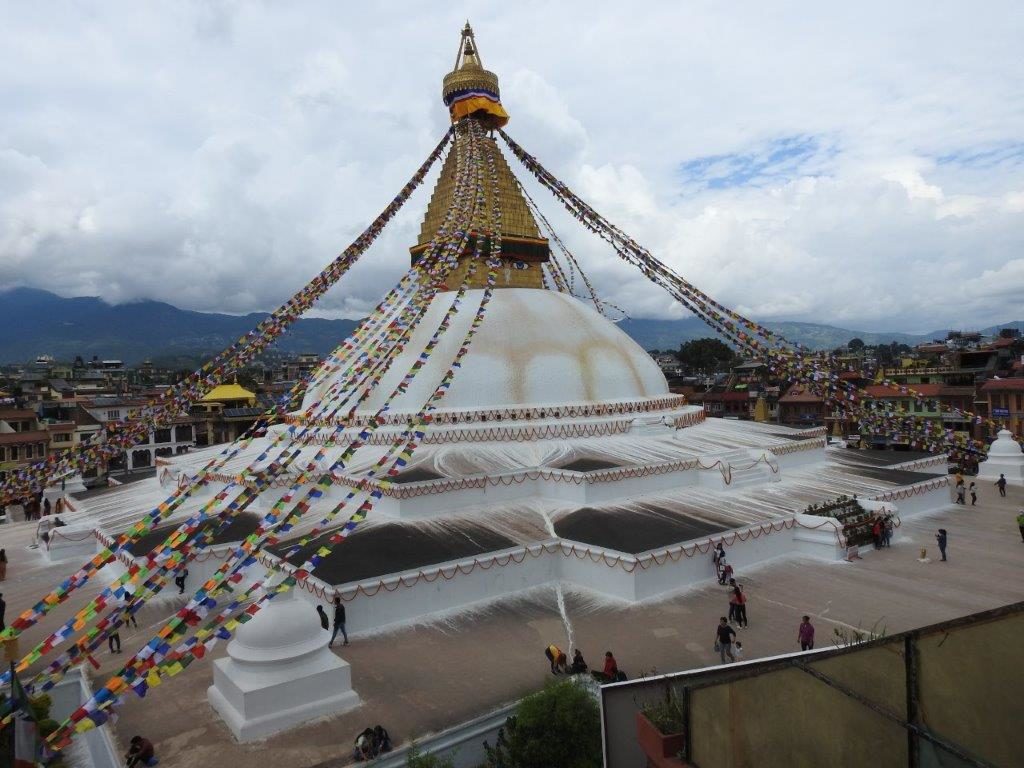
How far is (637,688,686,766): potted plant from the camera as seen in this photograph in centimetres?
419

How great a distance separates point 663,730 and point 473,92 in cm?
1556

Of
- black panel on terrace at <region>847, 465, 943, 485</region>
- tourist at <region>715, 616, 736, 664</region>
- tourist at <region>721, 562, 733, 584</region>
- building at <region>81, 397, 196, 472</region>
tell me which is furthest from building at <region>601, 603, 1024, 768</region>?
building at <region>81, 397, 196, 472</region>

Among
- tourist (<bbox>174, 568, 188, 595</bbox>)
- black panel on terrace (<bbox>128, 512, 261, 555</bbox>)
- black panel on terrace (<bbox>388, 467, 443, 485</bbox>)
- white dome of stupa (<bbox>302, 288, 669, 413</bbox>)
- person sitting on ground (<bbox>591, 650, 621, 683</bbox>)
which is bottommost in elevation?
person sitting on ground (<bbox>591, 650, 621, 683</bbox>)

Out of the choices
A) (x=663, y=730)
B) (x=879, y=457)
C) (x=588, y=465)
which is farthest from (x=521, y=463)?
(x=879, y=457)

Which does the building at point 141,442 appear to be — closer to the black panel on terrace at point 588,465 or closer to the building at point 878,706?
the black panel on terrace at point 588,465

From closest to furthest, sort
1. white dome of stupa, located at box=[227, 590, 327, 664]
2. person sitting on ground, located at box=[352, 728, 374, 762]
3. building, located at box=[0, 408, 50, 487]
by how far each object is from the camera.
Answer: person sitting on ground, located at box=[352, 728, 374, 762], white dome of stupa, located at box=[227, 590, 327, 664], building, located at box=[0, 408, 50, 487]

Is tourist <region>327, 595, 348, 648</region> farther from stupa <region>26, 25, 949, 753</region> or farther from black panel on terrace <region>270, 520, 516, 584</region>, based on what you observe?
black panel on terrace <region>270, 520, 516, 584</region>

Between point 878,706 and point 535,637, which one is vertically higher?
point 878,706

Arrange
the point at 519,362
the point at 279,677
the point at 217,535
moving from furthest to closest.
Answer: the point at 519,362 < the point at 217,535 < the point at 279,677

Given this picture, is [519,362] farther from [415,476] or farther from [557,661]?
[557,661]

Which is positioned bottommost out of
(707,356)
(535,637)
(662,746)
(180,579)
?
(535,637)

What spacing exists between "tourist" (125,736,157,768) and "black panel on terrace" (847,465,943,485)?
1232 cm

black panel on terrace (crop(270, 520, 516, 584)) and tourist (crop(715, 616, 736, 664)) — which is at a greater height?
black panel on terrace (crop(270, 520, 516, 584))

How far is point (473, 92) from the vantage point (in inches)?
655
